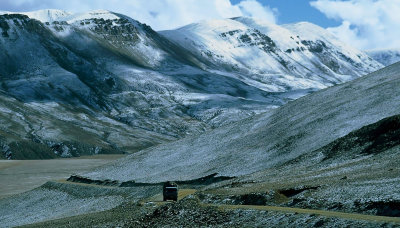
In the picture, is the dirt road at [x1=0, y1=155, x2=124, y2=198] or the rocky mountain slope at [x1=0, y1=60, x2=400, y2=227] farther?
the dirt road at [x1=0, y1=155, x2=124, y2=198]

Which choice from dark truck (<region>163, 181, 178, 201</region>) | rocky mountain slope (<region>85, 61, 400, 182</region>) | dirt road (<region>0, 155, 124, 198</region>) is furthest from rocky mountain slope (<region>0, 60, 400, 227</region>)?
dirt road (<region>0, 155, 124, 198</region>)

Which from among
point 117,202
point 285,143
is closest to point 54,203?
point 117,202

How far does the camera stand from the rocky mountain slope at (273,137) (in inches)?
3046

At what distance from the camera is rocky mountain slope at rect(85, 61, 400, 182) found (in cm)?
7738

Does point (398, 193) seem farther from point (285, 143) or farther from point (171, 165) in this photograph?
point (171, 165)

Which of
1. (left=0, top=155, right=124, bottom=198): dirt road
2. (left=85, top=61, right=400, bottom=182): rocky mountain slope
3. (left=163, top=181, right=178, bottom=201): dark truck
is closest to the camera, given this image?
(left=163, top=181, right=178, bottom=201): dark truck

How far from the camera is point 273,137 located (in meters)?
89.0

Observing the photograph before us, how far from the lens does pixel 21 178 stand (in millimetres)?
130750

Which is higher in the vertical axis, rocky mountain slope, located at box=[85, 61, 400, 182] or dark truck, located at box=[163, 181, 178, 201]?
rocky mountain slope, located at box=[85, 61, 400, 182]

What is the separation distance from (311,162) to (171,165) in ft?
111

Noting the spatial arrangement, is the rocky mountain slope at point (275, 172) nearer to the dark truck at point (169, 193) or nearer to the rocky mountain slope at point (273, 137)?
the rocky mountain slope at point (273, 137)

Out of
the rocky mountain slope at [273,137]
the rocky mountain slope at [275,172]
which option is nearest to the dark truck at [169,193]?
the rocky mountain slope at [275,172]

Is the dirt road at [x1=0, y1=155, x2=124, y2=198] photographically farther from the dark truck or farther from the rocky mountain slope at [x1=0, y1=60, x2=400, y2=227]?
the dark truck

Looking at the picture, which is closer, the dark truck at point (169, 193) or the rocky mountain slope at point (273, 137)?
the dark truck at point (169, 193)
